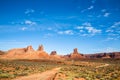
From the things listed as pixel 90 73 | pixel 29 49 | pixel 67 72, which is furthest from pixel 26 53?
pixel 90 73

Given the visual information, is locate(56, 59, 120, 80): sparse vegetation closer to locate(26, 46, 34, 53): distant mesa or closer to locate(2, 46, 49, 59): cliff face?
locate(2, 46, 49, 59): cliff face

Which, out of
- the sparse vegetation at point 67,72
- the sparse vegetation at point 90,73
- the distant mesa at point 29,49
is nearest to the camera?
the sparse vegetation at point 67,72

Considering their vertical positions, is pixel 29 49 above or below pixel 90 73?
above

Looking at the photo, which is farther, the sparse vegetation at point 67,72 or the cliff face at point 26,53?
the cliff face at point 26,53

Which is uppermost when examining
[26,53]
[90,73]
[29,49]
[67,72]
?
[29,49]

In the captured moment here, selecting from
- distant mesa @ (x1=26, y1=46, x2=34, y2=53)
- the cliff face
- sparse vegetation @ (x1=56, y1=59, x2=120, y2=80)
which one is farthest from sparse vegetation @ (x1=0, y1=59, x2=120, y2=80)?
distant mesa @ (x1=26, y1=46, x2=34, y2=53)

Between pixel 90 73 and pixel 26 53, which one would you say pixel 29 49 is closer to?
pixel 26 53

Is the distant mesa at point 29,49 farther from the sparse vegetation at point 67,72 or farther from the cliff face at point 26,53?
the sparse vegetation at point 67,72

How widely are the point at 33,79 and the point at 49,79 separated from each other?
7.88 ft

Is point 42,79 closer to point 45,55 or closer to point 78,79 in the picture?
point 78,79

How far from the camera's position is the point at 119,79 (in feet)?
74.7

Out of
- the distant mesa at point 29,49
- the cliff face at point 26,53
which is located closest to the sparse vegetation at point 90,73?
the cliff face at point 26,53

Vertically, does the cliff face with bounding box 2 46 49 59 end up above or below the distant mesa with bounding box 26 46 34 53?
below

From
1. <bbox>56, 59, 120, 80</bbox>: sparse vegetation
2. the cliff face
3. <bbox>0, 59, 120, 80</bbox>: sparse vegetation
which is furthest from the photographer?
the cliff face
